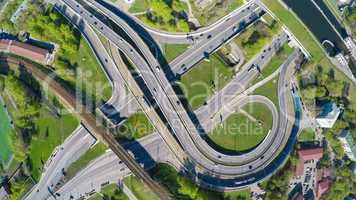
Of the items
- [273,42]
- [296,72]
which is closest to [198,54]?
[273,42]

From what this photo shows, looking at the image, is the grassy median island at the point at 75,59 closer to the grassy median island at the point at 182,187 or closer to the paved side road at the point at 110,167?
the paved side road at the point at 110,167

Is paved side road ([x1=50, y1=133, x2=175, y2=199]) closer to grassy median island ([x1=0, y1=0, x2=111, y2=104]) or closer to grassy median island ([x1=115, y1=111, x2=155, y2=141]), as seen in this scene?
grassy median island ([x1=115, y1=111, x2=155, y2=141])

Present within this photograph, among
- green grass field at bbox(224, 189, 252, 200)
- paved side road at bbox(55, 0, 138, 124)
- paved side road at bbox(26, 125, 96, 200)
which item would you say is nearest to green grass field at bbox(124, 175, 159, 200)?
paved side road at bbox(26, 125, 96, 200)

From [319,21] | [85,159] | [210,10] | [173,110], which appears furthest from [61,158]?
[319,21]

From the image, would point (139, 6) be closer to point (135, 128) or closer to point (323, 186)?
point (135, 128)

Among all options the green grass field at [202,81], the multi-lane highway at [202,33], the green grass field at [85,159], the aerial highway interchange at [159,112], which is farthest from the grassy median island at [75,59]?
the green grass field at [202,81]

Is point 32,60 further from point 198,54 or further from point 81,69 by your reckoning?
point 198,54
